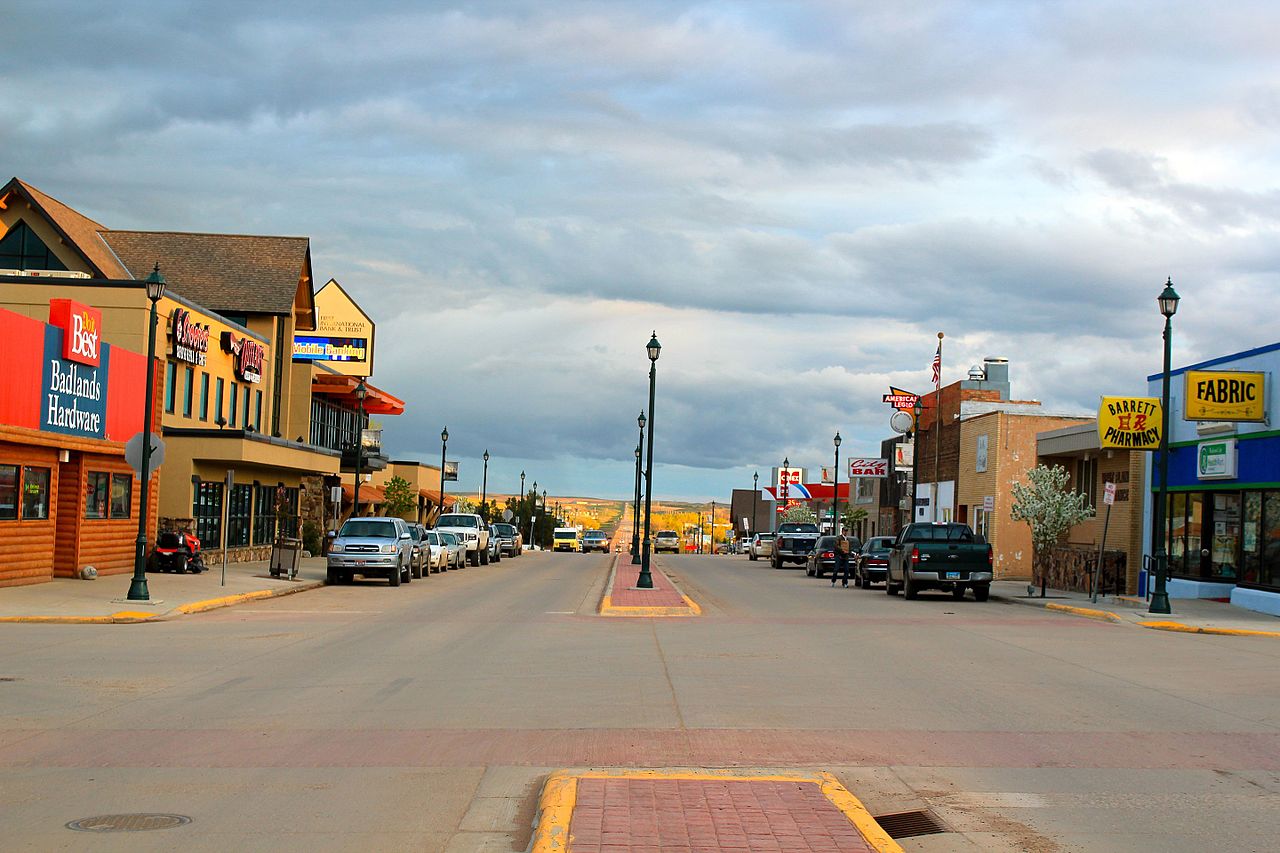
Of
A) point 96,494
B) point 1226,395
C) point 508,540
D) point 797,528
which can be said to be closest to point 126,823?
point 96,494

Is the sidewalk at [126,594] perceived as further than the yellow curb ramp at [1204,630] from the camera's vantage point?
No

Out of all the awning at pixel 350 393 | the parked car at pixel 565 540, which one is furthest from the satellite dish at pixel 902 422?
the parked car at pixel 565 540

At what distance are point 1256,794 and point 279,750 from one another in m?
7.14

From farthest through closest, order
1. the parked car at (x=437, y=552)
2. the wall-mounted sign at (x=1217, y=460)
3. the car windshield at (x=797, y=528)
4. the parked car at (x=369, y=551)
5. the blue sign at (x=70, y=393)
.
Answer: the car windshield at (x=797, y=528)
the parked car at (x=437, y=552)
the parked car at (x=369, y=551)
the wall-mounted sign at (x=1217, y=460)
the blue sign at (x=70, y=393)

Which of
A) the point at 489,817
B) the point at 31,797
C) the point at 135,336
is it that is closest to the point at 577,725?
the point at 489,817

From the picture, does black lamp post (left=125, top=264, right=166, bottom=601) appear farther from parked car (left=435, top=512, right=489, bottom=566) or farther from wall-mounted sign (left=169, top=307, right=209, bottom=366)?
parked car (left=435, top=512, right=489, bottom=566)

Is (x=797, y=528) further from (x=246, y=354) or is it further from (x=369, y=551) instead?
(x=369, y=551)

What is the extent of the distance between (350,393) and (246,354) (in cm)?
1612

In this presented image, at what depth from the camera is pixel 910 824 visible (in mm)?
8031

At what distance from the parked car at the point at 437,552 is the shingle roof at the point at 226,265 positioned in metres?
11.5

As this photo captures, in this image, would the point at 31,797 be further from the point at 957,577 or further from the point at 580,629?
the point at 957,577

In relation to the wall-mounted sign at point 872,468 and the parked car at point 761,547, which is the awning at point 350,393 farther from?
the wall-mounted sign at point 872,468

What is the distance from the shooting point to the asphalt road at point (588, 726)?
809 cm

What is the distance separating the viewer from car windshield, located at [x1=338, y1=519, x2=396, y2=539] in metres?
34.9
